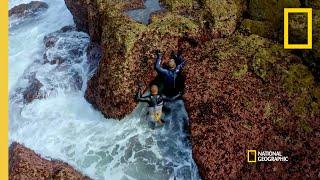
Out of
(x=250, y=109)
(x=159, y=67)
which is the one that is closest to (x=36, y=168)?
(x=159, y=67)

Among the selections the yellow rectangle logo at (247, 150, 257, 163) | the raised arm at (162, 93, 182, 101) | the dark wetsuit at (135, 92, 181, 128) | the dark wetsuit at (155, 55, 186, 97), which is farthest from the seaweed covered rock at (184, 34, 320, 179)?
the dark wetsuit at (135, 92, 181, 128)

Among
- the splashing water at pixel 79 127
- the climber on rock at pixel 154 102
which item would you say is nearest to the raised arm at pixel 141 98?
the climber on rock at pixel 154 102

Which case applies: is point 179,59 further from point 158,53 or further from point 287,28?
point 287,28

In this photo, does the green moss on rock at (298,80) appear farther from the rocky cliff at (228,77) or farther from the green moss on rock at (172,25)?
the green moss on rock at (172,25)

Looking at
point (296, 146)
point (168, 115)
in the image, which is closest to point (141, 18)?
point (168, 115)

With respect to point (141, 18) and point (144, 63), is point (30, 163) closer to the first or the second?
point (144, 63)

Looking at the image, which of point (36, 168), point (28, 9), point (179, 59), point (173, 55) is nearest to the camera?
point (36, 168)

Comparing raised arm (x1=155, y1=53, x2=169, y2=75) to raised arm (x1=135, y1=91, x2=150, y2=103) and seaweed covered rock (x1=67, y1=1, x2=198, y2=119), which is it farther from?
raised arm (x1=135, y1=91, x2=150, y2=103)
